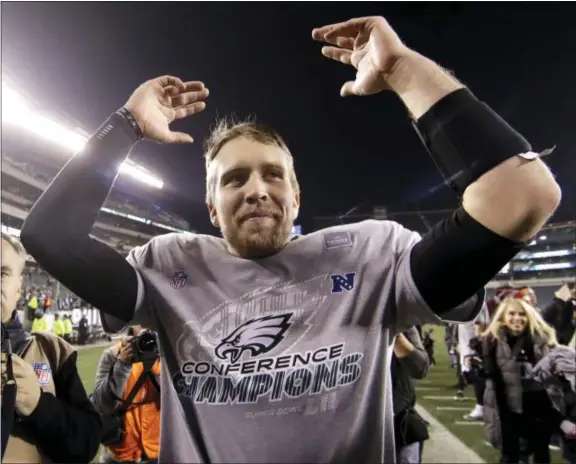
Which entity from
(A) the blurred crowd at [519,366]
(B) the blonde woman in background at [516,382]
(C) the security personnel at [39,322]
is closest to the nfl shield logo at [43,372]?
(C) the security personnel at [39,322]

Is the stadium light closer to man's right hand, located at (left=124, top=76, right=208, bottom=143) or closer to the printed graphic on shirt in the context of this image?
man's right hand, located at (left=124, top=76, right=208, bottom=143)

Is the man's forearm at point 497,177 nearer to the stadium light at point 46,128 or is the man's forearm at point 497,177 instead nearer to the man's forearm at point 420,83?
the man's forearm at point 420,83

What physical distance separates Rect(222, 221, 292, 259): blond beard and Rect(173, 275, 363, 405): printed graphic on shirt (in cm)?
6

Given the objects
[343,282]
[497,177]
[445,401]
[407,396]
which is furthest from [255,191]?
Answer: [445,401]

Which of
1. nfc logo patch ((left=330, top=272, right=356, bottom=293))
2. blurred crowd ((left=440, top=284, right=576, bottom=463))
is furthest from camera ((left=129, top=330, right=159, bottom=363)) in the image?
blurred crowd ((left=440, top=284, right=576, bottom=463))

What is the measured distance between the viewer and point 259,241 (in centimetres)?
62

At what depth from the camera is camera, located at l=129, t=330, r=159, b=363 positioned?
1.03 meters

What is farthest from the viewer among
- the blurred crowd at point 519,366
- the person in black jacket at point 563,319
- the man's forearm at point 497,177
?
Result: the person in black jacket at point 563,319

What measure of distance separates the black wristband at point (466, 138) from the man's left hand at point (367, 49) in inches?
3.6

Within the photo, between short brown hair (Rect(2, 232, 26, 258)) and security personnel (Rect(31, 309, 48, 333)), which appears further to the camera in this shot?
security personnel (Rect(31, 309, 48, 333))

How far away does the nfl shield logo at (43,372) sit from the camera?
2.87 ft

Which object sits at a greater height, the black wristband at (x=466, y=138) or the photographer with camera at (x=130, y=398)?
the black wristband at (x=466, y=138)

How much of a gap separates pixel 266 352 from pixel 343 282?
0.49 feet

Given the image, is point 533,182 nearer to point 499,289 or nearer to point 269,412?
point 269,412
